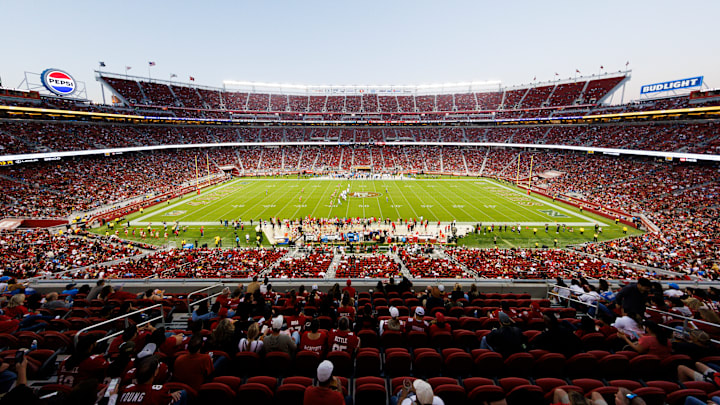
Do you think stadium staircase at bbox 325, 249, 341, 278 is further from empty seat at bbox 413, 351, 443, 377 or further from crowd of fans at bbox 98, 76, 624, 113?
crowd of fans at bbox 98, 76, 624, 113

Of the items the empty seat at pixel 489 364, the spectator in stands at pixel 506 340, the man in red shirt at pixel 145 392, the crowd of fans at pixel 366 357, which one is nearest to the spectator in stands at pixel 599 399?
the crowd of fans at pixel 366 357

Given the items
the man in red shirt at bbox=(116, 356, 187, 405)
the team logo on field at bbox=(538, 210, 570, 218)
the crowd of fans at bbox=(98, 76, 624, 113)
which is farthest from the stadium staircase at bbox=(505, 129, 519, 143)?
the man in red shirt at bbox=(116, 356, 187, 405)

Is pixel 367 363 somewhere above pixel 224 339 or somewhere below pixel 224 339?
below

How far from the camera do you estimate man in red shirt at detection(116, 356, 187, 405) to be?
10.5ft

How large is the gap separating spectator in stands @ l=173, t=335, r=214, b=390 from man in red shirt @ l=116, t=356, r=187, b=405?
0.62 m

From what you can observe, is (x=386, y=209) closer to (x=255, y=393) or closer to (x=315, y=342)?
(x=315, y=342)

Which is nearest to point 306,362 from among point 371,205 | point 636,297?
point 636,297

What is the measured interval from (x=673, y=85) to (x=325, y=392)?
6873 centimetres

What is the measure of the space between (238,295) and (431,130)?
3143 inches

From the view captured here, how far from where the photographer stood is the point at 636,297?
639 cm

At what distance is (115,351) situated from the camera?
4.84m

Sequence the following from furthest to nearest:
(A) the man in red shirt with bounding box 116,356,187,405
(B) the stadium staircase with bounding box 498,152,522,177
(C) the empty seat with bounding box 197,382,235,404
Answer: (B) the stadium staircase with bounding box 498,152,522,177 < (C) the empty seat with bounding box 197,382,235,404 < (A) the man in red shirt with bounding box 116,356,187,405

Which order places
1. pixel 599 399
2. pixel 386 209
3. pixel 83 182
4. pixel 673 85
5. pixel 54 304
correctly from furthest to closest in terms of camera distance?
1. pixel 673 85
2. pixel 83 182
3. pixel 386 209
4. pixel 54 304
5. pixel 599 399

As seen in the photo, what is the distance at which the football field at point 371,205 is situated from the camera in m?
32.7
